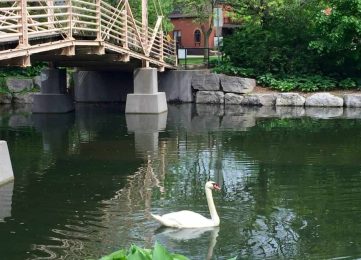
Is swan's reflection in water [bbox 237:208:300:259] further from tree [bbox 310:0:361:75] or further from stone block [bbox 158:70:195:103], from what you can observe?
stone block [bbox 158:70:195:103]

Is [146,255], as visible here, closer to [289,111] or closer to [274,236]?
[274,236]

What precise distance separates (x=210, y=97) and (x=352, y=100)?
6.92m

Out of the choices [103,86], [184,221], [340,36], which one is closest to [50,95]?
[103,86]

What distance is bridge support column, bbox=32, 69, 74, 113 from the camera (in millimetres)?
28984

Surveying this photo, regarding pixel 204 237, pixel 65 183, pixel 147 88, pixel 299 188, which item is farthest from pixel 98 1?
pixel 204 237

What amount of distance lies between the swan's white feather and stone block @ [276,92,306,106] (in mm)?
22017

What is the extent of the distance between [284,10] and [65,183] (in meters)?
24.6

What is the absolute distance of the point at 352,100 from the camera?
1179 inches

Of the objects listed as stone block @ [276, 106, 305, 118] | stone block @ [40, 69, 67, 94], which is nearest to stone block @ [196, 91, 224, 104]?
stone block @ [276, 106, 305, 118]

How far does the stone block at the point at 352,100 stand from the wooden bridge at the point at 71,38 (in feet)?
27.0

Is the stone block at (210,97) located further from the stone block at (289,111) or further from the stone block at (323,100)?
the stone block at (323,100)

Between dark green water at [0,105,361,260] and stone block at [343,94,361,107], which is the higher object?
stone block at [343,94,361,107]

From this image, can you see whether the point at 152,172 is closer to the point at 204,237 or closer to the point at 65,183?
the point at 65,183

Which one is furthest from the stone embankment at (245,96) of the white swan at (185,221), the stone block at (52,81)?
the white swan at (185,221)
